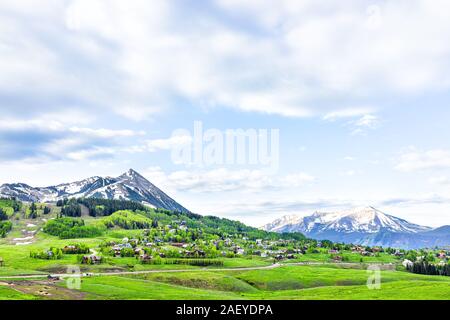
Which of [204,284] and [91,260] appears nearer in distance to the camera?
[204,284]

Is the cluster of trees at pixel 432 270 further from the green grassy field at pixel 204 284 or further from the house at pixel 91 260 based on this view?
the house at pixel 91 260

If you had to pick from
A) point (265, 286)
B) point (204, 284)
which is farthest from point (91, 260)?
point (265, 286)

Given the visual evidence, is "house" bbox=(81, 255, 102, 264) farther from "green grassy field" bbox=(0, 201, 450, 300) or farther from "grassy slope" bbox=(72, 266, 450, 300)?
"grassy slope" bbox=(72, 266, 450, 300)

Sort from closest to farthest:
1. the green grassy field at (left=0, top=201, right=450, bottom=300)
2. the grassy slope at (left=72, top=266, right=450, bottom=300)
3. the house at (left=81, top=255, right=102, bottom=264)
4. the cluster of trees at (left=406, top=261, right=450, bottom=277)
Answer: the green grassy field at (left=0, top=201, right=450, bottom=300)
the grassy slope at (left=72, top=266, right=450, bottom=300)
the house at (left=81, top=255, right=102, bottom=264)
the cluster of trees at (left=406, top=261, right=450, bottom=277)

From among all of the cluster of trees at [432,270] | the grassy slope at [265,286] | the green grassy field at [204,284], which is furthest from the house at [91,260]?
the cluster of trees at [432,270]

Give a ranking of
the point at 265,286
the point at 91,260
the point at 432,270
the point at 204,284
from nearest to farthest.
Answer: the point at 204,284, the point at 265,286, the point at 91,260, the point at 432,270

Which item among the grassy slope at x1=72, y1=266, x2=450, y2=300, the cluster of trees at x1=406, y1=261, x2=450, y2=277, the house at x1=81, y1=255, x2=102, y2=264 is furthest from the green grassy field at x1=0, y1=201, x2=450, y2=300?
the cluster of trees at x1=406, y1=261, x2=450, y2=277

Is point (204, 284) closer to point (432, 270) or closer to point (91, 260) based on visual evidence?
point (91, 260)

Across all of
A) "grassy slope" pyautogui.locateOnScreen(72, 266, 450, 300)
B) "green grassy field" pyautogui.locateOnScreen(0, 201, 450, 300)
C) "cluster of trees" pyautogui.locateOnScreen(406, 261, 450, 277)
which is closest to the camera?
"green grassy field" pyautogui.locateOnScreen(0, 201, 450, 300)

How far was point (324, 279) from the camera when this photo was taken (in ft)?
482

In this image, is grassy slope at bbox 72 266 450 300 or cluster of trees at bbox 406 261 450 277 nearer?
grassy slope at bbox 72 266 450 300
